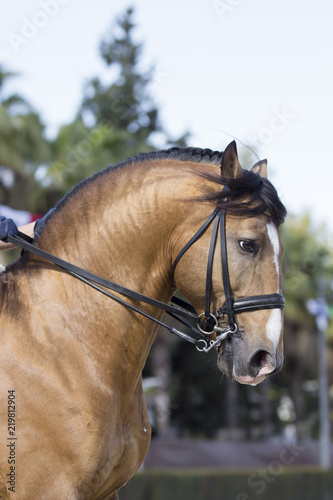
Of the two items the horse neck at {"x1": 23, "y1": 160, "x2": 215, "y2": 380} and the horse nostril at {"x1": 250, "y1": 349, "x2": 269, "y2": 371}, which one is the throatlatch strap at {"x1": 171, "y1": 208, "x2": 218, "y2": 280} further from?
the horse nostril at {"x1": 250, "y1": 349, "x2": 269, "y2": 371}

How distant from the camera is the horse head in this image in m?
3.27

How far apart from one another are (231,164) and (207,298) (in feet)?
2.43

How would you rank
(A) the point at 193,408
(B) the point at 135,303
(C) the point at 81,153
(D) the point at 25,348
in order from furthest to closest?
(A) the point at 193,408
(C) the point at 81,153
(B) the point at 135,303
(D) the point at 25,348

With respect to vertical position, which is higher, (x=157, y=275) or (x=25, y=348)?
(x=157, y=275)

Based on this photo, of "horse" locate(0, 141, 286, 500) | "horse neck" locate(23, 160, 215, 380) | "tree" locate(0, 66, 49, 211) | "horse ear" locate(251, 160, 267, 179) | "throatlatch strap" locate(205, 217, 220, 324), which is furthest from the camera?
"tree" locate(0, 66, 49, 211)

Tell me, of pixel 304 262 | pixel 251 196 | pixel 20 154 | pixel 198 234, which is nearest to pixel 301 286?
pixel 304 262

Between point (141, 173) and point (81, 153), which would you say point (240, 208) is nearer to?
point (141, 173)

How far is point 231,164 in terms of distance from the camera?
138 inches

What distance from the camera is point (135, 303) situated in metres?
3.55

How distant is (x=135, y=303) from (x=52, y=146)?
16.0 m

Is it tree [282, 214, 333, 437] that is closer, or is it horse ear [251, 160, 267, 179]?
horse ear [251, 160, 267, 179]

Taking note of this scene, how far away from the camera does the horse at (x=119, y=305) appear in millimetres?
3150

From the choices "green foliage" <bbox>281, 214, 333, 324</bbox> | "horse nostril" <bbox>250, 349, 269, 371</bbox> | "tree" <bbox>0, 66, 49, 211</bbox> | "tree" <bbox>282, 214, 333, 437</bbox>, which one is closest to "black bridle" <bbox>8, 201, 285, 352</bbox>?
"horse nostril" <bbox>250, 349, 269, 371</bbox>

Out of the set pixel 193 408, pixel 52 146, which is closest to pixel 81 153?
pixel 52 146
